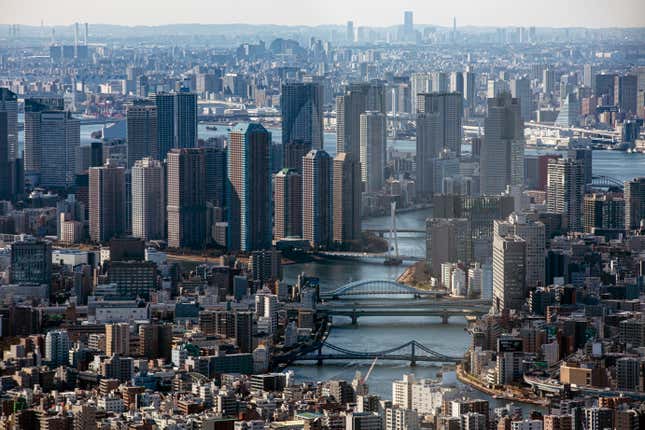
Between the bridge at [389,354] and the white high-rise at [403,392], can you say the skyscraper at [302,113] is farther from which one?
the white high-rise at [403,392]

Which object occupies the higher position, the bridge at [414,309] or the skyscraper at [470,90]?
the skyscraper at [470,90]

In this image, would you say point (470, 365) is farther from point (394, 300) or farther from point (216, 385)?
point (394, 300)

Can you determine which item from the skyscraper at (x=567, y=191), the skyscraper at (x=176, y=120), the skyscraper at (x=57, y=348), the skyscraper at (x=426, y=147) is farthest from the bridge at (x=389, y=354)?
the skyscraper at (x=176, y=120)

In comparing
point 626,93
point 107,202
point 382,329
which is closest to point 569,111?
point 626,93

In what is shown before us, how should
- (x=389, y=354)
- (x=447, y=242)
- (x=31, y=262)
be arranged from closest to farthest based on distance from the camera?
1. (x=389, y=354)
2. (x=31, y=262)
3. (x=447, y=242)

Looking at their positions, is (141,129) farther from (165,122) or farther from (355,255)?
(355,255)
